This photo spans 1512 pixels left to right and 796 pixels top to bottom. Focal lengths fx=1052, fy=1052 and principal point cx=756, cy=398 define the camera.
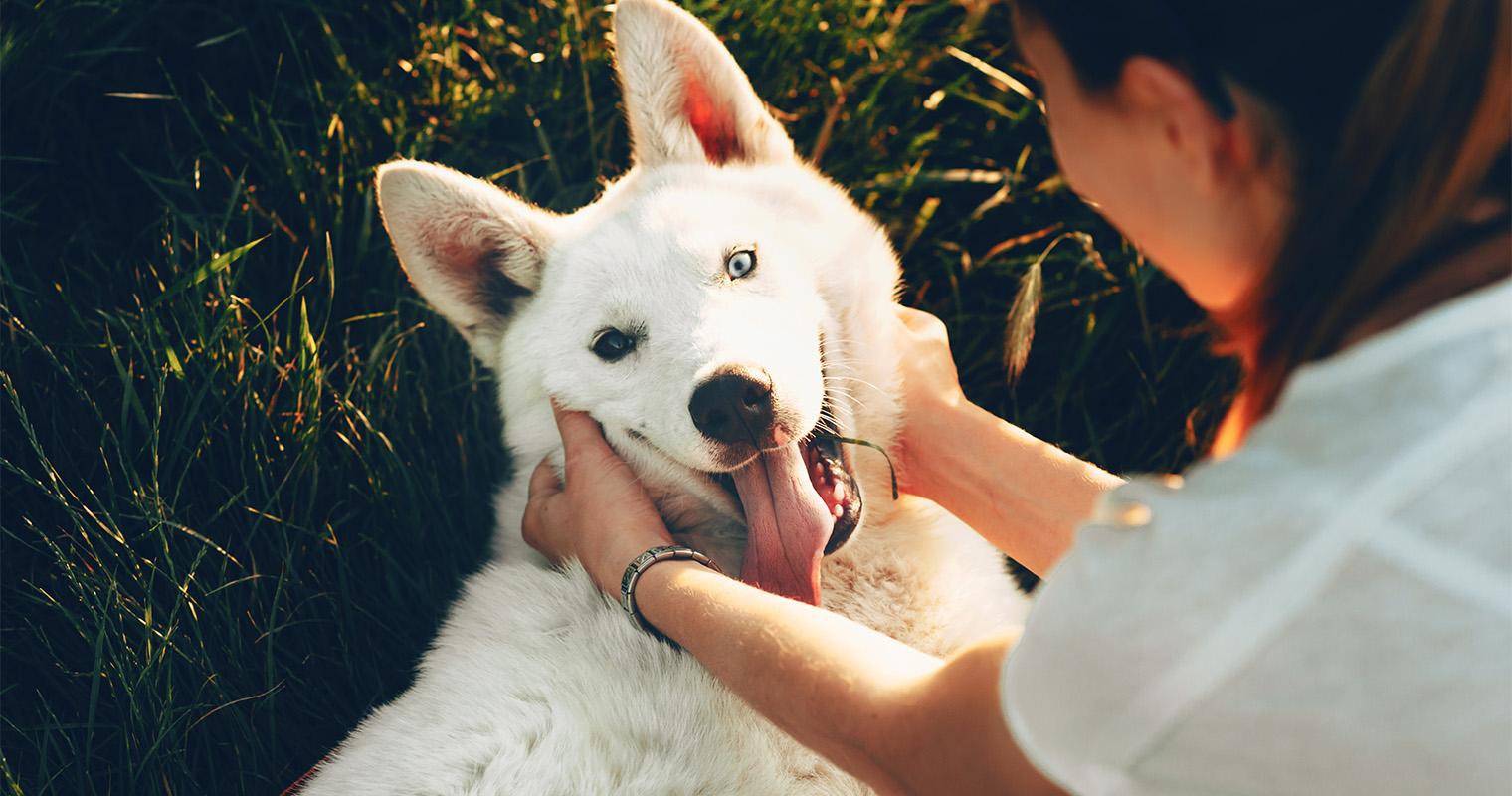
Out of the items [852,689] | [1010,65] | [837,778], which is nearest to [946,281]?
[1010,65]

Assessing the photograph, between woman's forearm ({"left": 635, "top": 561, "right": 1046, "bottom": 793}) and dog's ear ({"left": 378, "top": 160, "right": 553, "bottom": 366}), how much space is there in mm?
950

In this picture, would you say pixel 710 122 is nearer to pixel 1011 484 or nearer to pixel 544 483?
pixel 544 483

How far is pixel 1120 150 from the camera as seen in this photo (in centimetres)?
132

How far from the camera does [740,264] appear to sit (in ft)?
7.41

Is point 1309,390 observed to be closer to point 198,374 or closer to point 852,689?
point 852,689

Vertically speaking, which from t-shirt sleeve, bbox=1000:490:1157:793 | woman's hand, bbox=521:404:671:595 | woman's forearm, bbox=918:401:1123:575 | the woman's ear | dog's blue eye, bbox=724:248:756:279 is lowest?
woman's forearm, bbox=918:401:1123:575

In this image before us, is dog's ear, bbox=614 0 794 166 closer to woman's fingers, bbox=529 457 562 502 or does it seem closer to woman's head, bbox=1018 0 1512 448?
woman's fingers, bbox=529 457 562 502

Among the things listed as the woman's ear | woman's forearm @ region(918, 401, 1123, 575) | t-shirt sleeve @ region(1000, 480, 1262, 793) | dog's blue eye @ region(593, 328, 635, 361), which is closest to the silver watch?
dog's blue eye @ region(593, 328, 635, 361)

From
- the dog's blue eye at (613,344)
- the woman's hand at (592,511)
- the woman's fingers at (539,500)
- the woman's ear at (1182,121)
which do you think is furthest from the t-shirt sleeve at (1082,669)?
the woman's fingers at (539,500)

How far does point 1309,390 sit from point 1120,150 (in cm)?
41

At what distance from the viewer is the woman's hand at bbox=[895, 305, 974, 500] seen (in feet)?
8.19

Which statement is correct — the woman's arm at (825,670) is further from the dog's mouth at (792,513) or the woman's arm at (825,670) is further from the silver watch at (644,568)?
the dog's mouth at (792,513)

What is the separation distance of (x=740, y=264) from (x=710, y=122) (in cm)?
52

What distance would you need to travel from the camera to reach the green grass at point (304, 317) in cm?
244
